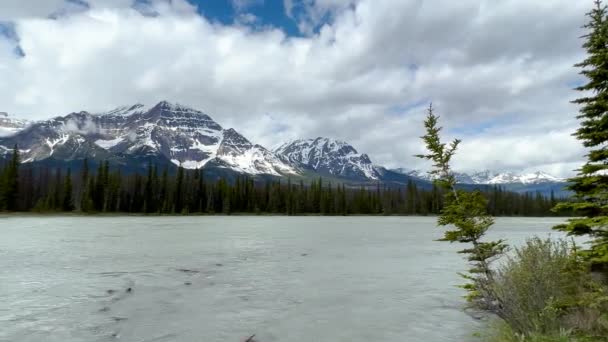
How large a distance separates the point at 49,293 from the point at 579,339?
1934cm

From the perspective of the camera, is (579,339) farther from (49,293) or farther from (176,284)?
(49,293)

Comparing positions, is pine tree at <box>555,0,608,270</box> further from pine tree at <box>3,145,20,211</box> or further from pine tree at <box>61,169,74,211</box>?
pine tree at <box>61,169,74,211</box>

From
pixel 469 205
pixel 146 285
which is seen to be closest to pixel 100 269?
pixel 146 285

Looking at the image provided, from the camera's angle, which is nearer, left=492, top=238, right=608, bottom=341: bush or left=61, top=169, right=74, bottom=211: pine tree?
left=492, top=238, right=608, bottom=341: bush

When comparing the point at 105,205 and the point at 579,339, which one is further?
the point at 105,205

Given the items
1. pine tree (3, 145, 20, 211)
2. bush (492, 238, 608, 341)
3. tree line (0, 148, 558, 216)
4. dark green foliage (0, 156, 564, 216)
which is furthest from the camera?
dark green foliage (0, 156, 564, 216)

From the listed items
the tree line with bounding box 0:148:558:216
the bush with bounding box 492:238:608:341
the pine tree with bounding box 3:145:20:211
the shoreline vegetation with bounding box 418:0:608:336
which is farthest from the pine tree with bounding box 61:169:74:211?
the bush with bounding box 492:238:608:341

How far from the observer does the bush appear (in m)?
10.4

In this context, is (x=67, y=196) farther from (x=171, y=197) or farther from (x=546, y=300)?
(x=546, y=300)

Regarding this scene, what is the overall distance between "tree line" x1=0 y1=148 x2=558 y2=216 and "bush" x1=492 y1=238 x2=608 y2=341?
131712 mm

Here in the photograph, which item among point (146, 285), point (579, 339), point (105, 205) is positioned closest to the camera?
point (579, 339)

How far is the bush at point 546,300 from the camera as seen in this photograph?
10406 millimetres

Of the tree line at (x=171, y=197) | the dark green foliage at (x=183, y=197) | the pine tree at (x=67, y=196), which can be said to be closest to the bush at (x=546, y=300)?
the dark green foliage at (x=183, y=197)

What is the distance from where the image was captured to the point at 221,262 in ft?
90.6
